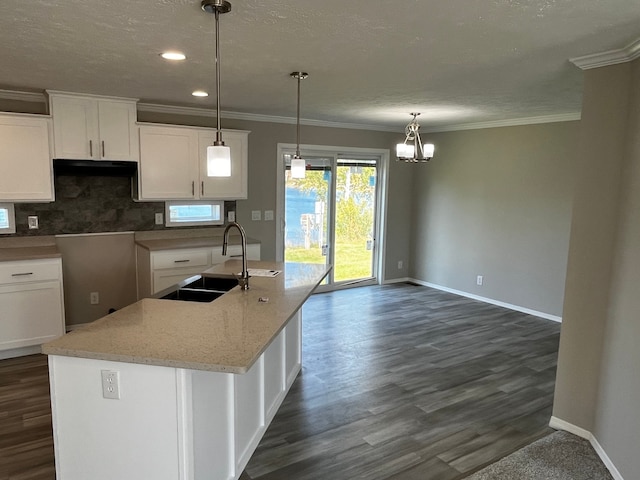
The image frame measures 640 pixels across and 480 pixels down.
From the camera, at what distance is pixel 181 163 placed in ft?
15.8

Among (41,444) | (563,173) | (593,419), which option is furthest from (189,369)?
(563,173)

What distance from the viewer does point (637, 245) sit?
2477mm

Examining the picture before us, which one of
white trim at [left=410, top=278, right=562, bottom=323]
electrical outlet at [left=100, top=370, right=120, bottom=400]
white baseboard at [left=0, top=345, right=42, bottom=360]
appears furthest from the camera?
white trim at [left=410, top=278, right=562, bottom=323]

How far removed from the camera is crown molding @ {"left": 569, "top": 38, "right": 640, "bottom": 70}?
2.49 metres

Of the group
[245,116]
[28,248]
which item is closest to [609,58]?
[245,116]

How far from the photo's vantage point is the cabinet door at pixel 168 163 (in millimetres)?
4598

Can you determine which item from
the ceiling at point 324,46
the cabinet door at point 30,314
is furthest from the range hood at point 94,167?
the cabinet door at point 30,314

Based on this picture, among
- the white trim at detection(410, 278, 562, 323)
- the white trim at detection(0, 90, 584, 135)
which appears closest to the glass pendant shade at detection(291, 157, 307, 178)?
the white trim at detection(0, 90, 584, 135)

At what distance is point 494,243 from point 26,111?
5.52 metres

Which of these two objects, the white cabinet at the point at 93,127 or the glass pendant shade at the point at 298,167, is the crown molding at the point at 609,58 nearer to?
the glass pendant shade at the point at 298,167

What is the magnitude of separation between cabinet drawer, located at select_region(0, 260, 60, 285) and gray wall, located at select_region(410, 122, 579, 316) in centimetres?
503

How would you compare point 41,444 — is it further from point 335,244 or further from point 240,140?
point 335,244

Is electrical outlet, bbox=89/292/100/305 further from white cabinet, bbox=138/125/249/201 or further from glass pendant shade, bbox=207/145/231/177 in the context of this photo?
glass pendant shade, bbox=207/145/231/177

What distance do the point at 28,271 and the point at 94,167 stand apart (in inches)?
44.0
